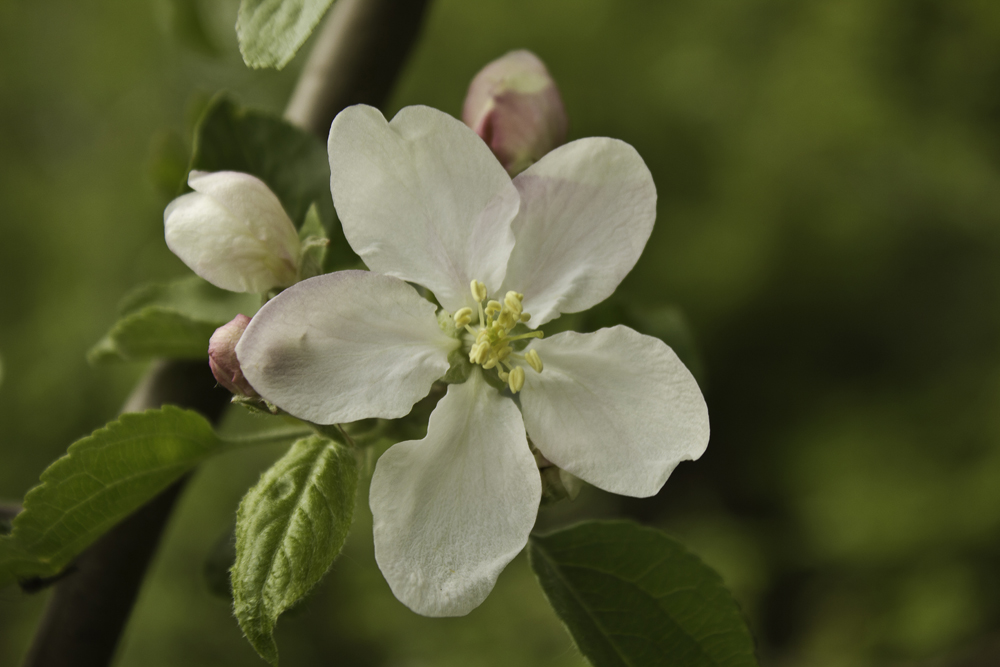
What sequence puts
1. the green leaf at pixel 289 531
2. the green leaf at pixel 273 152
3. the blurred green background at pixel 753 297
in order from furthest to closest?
the blurred green background at pixel 753 297
the green leaf at pixel 273 152
the green leaf at pixel 289 531

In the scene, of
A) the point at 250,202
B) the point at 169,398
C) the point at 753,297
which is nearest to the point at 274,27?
the point at 250,202

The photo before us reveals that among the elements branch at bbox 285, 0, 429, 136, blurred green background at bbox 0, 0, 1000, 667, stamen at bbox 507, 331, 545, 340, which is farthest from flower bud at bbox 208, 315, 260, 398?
blurred green background at bbox 0, 0, 1000, 667

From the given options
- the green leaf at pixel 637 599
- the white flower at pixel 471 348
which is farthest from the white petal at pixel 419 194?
the green leaf at pixel 637 599

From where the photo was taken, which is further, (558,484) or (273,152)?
(273,152)

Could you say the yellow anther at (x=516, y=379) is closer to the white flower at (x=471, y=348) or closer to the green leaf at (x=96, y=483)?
the white flower at (x=471, y=348)

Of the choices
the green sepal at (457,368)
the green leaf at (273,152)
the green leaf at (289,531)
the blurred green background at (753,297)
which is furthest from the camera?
the blurred green background at (753,297)

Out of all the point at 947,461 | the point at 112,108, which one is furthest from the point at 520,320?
the point at 112,108

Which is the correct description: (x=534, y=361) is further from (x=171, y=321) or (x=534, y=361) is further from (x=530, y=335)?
(x=171, y=321)
